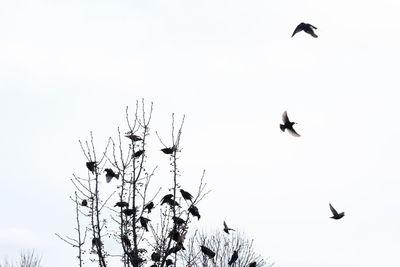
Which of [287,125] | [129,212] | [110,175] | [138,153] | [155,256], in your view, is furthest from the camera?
[287,125]

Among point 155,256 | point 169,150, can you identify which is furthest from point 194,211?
point 169,150

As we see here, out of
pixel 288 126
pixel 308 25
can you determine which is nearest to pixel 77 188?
pixel 288 126

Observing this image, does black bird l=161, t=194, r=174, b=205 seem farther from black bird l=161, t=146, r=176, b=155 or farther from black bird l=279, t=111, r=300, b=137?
black bird l=279, t=111, r=300, b=137

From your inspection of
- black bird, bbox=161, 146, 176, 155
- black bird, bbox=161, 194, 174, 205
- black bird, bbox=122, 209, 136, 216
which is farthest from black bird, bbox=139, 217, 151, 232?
black bird, bbox=161, 146, 176, 155

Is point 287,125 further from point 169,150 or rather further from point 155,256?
point 155,256

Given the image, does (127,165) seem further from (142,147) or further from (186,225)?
(186,225)

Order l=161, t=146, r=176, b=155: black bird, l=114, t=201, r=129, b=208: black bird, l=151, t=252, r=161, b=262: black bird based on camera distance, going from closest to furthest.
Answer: l=151, t=252, r=161, b=262: black bird → l=114, t=201, r=129, b=208: black bird → l=161, t=146, r=176, b=155: black bird

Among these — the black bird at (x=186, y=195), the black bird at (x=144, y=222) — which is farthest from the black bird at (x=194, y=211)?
the black bird at (x=144, y=222)

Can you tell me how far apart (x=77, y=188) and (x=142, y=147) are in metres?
1.28

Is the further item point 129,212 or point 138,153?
point 138,153

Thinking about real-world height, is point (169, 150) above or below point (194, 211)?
above

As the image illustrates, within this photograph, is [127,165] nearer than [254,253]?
Yes

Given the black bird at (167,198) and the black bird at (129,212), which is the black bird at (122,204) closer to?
the black bird at (129,212)

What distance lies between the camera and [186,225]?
9.71 m
